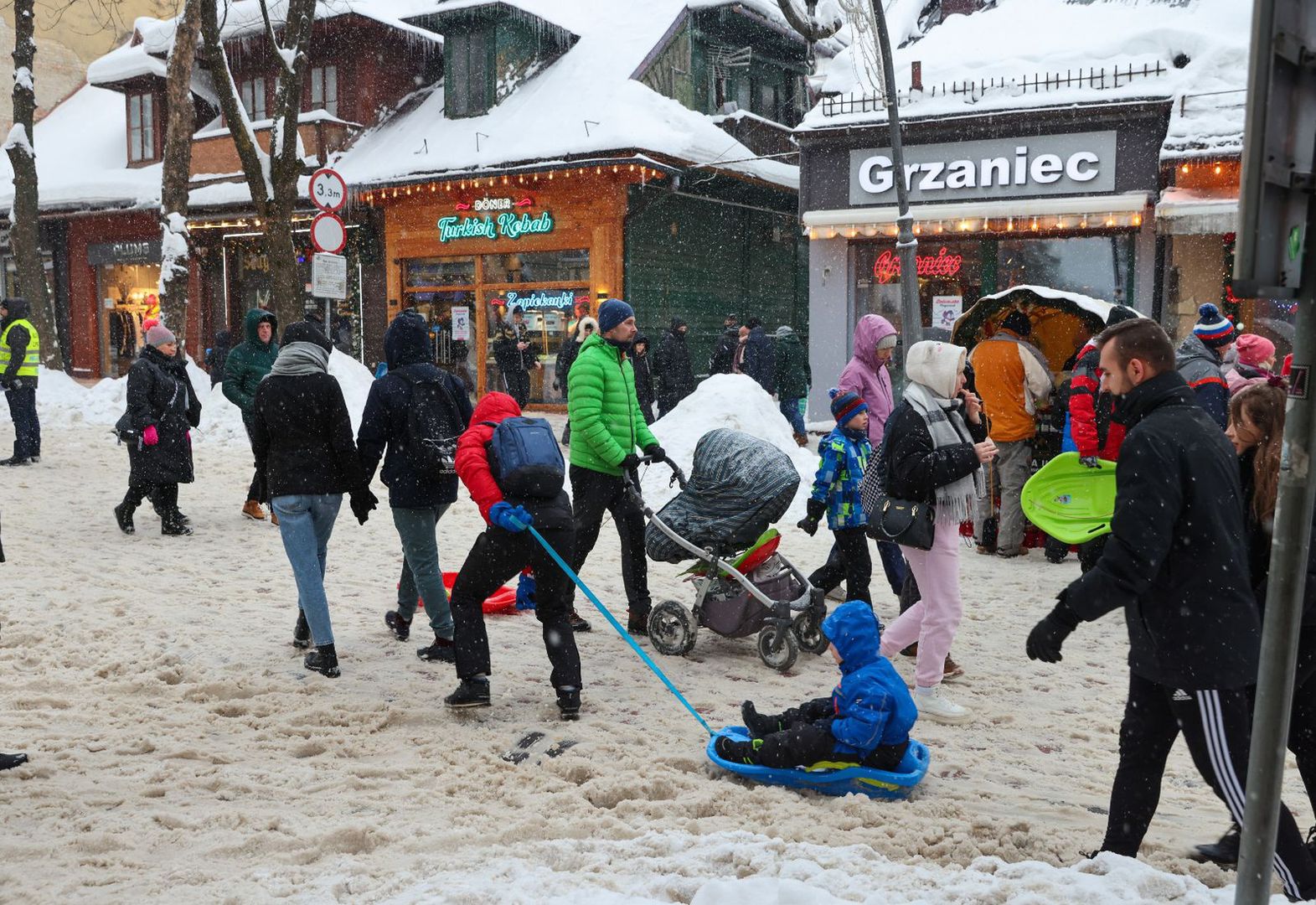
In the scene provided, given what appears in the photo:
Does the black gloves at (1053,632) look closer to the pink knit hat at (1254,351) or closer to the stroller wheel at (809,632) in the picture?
the stroller wheel at (809,632)

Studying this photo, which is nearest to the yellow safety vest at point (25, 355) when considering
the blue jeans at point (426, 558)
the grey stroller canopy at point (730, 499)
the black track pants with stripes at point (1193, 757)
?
the blue jeans at point (426, 558)

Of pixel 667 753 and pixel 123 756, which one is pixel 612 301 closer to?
pixel 667 753

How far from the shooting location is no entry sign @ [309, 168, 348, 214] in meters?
Result: 11.9

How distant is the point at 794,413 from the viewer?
16.4 metres

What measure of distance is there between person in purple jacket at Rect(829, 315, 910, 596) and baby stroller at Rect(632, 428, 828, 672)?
73 cm

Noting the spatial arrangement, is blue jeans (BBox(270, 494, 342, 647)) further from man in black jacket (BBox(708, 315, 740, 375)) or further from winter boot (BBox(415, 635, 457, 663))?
man in black jacket (BBox(708, 315, 740, 375))

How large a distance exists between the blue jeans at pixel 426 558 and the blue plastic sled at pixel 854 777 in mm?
2171

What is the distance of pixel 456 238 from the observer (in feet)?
72.3

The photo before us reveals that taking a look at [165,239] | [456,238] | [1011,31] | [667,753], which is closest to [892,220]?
[1011,31]

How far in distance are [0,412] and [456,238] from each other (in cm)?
848

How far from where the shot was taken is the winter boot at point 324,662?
19.2 ft

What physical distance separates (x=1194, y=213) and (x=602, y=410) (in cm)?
1159

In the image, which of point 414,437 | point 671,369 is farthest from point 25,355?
point 414,437

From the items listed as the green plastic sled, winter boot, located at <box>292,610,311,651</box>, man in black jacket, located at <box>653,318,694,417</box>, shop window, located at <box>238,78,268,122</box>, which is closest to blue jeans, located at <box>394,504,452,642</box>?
winter boot, located at <box>292,610,311,651</box>
